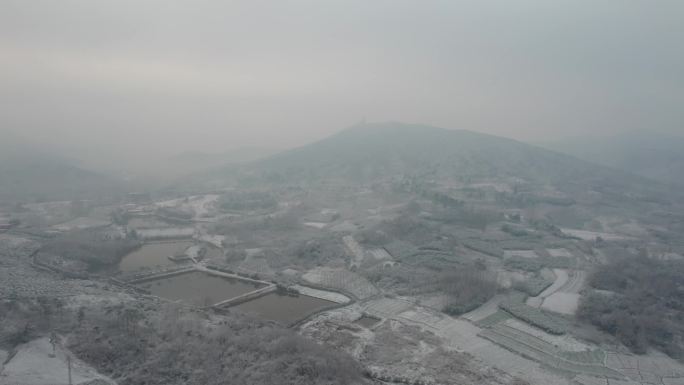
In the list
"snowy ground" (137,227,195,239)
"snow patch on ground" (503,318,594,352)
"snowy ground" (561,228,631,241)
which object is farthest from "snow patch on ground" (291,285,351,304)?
"snowy ground" (561,228,631,241)

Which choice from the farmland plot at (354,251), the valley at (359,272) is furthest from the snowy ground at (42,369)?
the farmland plot at (354,251)

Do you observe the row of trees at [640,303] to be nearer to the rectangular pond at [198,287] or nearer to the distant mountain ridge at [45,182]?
the rectangular pond at [198,287]

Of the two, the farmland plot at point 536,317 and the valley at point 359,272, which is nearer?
the valley at point 359,272

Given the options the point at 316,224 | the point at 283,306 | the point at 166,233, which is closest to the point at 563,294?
the point at 283,306

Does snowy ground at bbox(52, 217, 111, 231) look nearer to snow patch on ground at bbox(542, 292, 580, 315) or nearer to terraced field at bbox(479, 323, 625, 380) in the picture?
terraced field at bbox(479, 323, 625, 380)

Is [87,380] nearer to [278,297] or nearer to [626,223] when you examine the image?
[278,297]

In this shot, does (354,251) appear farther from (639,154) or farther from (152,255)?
(639,154)
